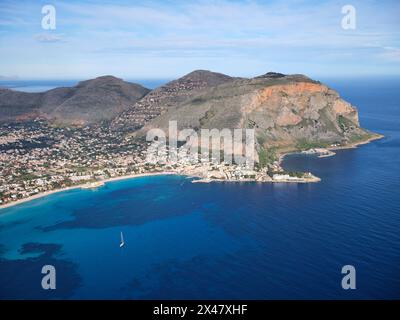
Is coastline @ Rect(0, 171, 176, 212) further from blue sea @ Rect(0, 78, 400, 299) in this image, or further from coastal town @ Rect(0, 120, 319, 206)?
blue sea @ Rect(0, 78, 400, 299)

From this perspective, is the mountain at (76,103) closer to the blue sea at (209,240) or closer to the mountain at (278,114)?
the mountain at (278,114)

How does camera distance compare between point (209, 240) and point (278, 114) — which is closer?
point (209, 240)

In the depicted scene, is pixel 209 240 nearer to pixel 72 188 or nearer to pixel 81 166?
pixel 72 188

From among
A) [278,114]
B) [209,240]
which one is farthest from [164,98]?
[209,240]

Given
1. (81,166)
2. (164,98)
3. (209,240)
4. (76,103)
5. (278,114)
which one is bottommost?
(209,240)

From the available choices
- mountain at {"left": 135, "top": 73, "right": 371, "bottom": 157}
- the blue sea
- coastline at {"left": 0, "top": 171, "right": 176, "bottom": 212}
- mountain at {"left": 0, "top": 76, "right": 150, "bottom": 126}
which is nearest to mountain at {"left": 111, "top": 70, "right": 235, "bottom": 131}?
mountain at {"left": 0, "top": 76, "right": 150, "bottom": 126}
